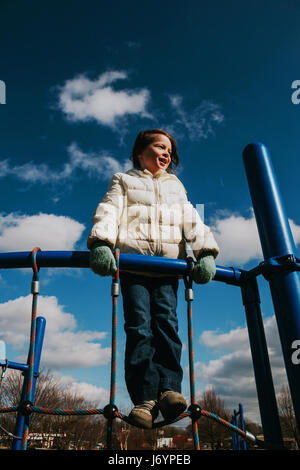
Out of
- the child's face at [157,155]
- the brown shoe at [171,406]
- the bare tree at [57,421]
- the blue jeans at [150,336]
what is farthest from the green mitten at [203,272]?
the bare tree at [57,421]

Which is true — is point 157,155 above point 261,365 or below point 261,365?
above

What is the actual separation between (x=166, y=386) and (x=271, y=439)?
0.48 m

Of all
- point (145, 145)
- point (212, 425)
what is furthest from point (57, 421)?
point (145, 145)

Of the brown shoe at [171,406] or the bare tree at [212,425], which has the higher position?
the bare tree at [212,425]

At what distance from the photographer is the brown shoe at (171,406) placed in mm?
1385

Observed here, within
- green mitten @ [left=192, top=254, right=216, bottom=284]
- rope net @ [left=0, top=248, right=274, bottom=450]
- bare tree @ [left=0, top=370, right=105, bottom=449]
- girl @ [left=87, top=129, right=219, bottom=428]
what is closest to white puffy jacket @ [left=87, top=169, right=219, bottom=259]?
girl @ [left=87, top=129, right=219, bottom=428]

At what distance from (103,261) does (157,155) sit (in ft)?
3.41

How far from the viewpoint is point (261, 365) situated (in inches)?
61.7

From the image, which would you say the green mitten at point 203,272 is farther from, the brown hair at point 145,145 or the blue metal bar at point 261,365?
the brown hair at point 145,145

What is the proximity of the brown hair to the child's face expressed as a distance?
0.14 ft

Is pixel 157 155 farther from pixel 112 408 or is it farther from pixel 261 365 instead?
pixel 112 408

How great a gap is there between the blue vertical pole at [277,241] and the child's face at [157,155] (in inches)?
23.7
